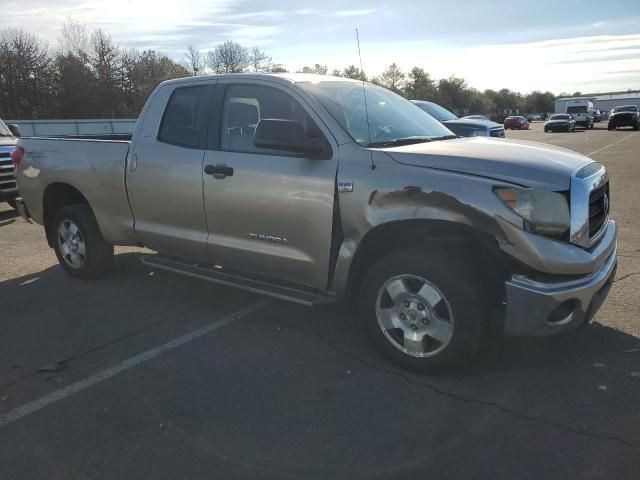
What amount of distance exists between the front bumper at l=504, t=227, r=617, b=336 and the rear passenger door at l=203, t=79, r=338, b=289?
1265mm

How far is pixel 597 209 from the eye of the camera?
354 centimetres

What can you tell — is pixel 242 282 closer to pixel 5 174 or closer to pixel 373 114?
pixel 373 114

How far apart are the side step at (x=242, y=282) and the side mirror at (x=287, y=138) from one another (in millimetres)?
995

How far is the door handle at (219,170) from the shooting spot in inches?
163

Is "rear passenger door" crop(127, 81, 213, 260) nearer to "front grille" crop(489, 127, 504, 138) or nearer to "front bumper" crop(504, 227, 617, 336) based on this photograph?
"front bumper" crop(504, 227, 617, 336)

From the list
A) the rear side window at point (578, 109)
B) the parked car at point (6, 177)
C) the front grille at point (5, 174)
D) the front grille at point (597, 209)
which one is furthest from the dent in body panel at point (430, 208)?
the rear side window at point (578, 109)

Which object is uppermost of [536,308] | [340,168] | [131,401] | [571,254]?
[340,168]

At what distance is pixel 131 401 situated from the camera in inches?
131

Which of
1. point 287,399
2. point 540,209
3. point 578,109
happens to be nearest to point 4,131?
point 287,399

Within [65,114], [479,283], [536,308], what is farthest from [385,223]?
[65,114]

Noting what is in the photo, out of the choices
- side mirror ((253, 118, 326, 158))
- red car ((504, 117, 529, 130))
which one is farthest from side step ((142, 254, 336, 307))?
red car ((504, 117, 529, 130))

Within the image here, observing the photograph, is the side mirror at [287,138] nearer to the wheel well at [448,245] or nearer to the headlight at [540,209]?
the wheel well at [448,245]

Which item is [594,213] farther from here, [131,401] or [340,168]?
[131,401]

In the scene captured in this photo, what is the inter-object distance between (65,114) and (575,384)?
55175mm
